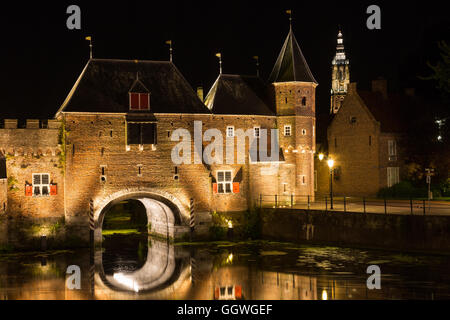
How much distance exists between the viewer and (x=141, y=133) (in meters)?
34.4

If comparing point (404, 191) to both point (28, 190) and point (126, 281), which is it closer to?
point (126, 281)

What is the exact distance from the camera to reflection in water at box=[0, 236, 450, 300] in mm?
22172

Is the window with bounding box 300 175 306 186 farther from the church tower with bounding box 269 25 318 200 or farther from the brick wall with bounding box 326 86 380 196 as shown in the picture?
the brick wall with bounding box 326 86 380 196

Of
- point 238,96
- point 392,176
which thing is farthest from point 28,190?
point 392,176

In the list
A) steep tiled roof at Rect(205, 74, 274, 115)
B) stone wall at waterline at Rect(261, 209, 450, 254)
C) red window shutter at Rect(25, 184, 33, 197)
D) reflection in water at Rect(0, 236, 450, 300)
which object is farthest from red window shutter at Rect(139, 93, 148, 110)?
stone wall at waterline at Rect(261, 209, 450, 254)

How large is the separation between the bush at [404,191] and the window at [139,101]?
15966 mm

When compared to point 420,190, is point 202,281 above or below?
below

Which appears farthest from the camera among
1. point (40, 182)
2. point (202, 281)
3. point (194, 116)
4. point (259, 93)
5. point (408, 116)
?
point (408, 116)

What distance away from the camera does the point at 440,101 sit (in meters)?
43.9

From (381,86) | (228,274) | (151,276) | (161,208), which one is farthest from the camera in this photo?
(381,86)

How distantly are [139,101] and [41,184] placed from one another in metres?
6.33
